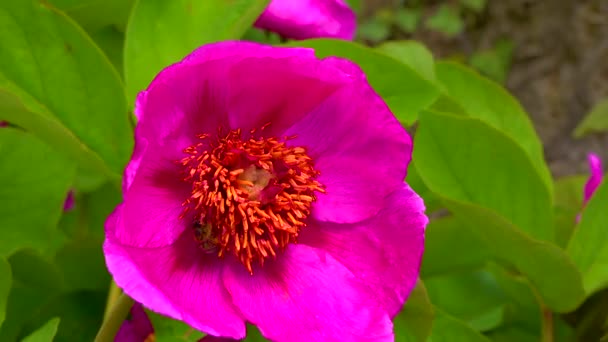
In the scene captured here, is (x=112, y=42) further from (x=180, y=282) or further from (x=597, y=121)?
(x=597, y=121)

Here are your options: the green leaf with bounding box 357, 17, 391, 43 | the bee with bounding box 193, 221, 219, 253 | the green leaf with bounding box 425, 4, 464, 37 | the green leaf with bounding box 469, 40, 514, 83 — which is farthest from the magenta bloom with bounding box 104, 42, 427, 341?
the green leaf with bounding box 357, 17, 391, 43

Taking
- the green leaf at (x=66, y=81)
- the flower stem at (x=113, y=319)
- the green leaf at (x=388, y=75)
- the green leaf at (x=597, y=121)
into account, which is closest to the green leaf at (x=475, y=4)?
the green leaf at (x=597, y=121)

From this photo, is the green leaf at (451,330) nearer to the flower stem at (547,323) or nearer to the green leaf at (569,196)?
the flower stem at (547,323)

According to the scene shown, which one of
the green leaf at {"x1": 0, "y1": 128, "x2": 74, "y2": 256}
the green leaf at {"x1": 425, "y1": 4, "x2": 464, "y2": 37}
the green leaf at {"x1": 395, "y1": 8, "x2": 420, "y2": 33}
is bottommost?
the green leaf at {"x1": 395, "y1": 8, "x2": 420, "y2": 33}

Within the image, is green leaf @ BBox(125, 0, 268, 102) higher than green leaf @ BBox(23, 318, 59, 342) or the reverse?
higher

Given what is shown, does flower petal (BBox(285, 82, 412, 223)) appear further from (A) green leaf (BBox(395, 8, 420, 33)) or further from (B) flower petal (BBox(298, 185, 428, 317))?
(A) green leaf (BBox(395, 8, 420, 33))

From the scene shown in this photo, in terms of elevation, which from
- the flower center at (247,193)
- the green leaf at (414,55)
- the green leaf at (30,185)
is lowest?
the green leaf at (30,185)

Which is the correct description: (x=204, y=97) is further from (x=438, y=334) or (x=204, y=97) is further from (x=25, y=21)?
(x=438, y=334)
